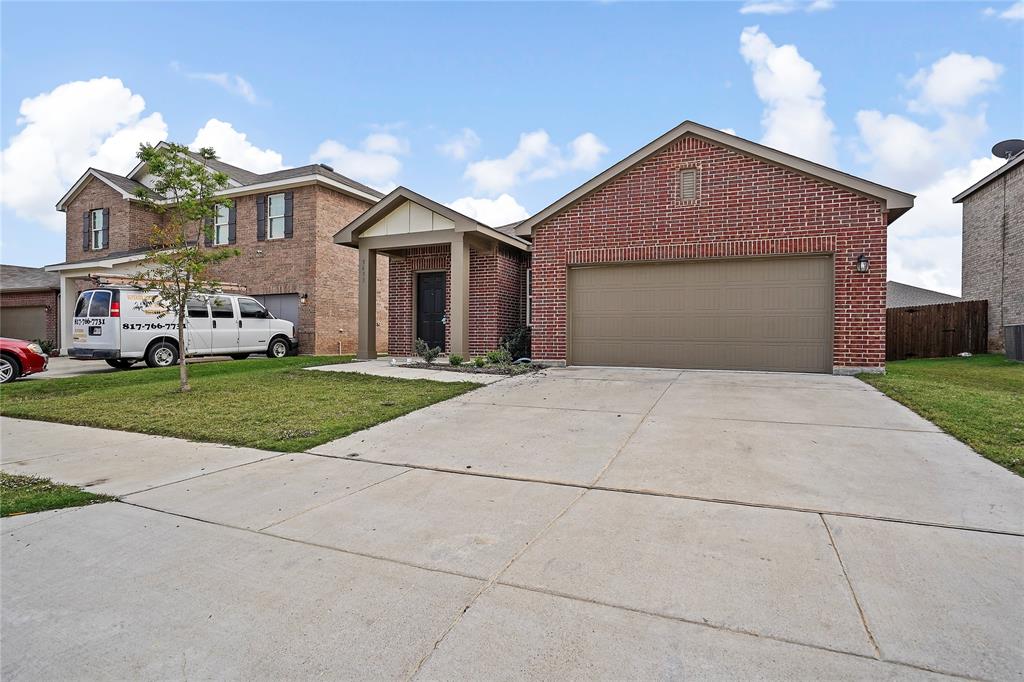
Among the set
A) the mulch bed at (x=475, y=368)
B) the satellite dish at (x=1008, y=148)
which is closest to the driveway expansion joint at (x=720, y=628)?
the mulch bed at (x=475, y=368)

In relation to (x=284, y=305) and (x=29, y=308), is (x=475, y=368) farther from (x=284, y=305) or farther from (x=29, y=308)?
(x=29, y=308)

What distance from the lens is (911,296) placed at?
27516mm

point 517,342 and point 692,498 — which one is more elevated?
point 517,342

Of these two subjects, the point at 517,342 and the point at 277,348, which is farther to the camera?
the point at 277,348

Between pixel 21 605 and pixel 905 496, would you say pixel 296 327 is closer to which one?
pixel 21 605

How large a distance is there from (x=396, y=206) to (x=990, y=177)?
60.5ft

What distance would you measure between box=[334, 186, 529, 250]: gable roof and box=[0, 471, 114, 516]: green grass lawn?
878 cm

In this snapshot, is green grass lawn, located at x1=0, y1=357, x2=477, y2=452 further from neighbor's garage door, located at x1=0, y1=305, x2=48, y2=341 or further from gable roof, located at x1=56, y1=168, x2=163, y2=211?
neighbor's garage door, located at x1=0, y1=305, x2=48, y2=341

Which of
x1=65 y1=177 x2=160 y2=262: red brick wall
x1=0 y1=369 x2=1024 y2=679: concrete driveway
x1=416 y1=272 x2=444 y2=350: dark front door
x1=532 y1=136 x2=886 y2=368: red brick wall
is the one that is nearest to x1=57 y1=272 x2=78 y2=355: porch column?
x1=65 y1=177 x2=160 y2=262: red brick wall

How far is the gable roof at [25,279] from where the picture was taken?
23141 mm

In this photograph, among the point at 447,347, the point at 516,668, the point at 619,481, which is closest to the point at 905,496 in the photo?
the point at 619,481

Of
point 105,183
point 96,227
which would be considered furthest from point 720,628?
point 96,227

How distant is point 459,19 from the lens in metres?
11.8

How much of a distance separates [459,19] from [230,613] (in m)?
12.7
